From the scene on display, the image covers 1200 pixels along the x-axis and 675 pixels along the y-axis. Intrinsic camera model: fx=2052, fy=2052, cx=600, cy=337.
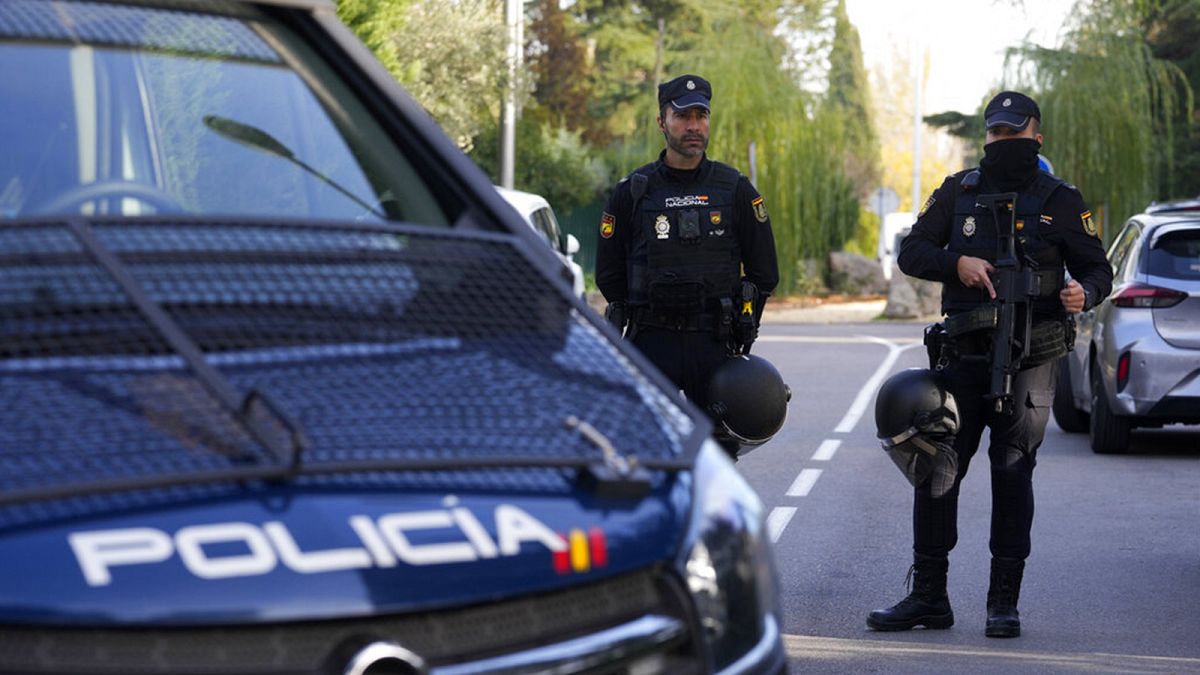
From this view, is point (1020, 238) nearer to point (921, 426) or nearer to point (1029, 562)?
point (921, 426)

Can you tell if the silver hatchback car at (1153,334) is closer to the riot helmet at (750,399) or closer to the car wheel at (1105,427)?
the car wheel at (1105,427)

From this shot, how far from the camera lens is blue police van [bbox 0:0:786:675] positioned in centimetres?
255

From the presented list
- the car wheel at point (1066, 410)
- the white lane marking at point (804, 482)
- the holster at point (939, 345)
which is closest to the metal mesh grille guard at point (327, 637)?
the holster at point (939, 345)

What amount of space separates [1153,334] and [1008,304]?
600cm

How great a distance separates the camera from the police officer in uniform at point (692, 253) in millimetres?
7160

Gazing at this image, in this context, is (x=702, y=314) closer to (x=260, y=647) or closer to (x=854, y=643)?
(x=854, y=643)

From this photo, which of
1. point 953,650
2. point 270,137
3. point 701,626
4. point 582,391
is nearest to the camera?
point 701,626

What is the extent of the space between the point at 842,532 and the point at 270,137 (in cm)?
624

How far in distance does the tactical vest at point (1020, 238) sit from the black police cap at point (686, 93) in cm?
95

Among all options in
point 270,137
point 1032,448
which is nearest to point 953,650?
point 1032,448

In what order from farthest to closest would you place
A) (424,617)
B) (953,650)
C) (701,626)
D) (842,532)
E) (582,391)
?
1. (842,532)
2. (953,650)
3. (582,391)
4. (701,626)
5. (424,617)

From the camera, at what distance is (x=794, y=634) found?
704 cm

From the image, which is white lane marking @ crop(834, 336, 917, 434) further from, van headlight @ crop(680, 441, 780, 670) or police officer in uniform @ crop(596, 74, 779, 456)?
van headlight @ crop(680, 441, 780, 670)

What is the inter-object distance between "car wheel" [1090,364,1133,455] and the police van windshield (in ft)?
32.4
